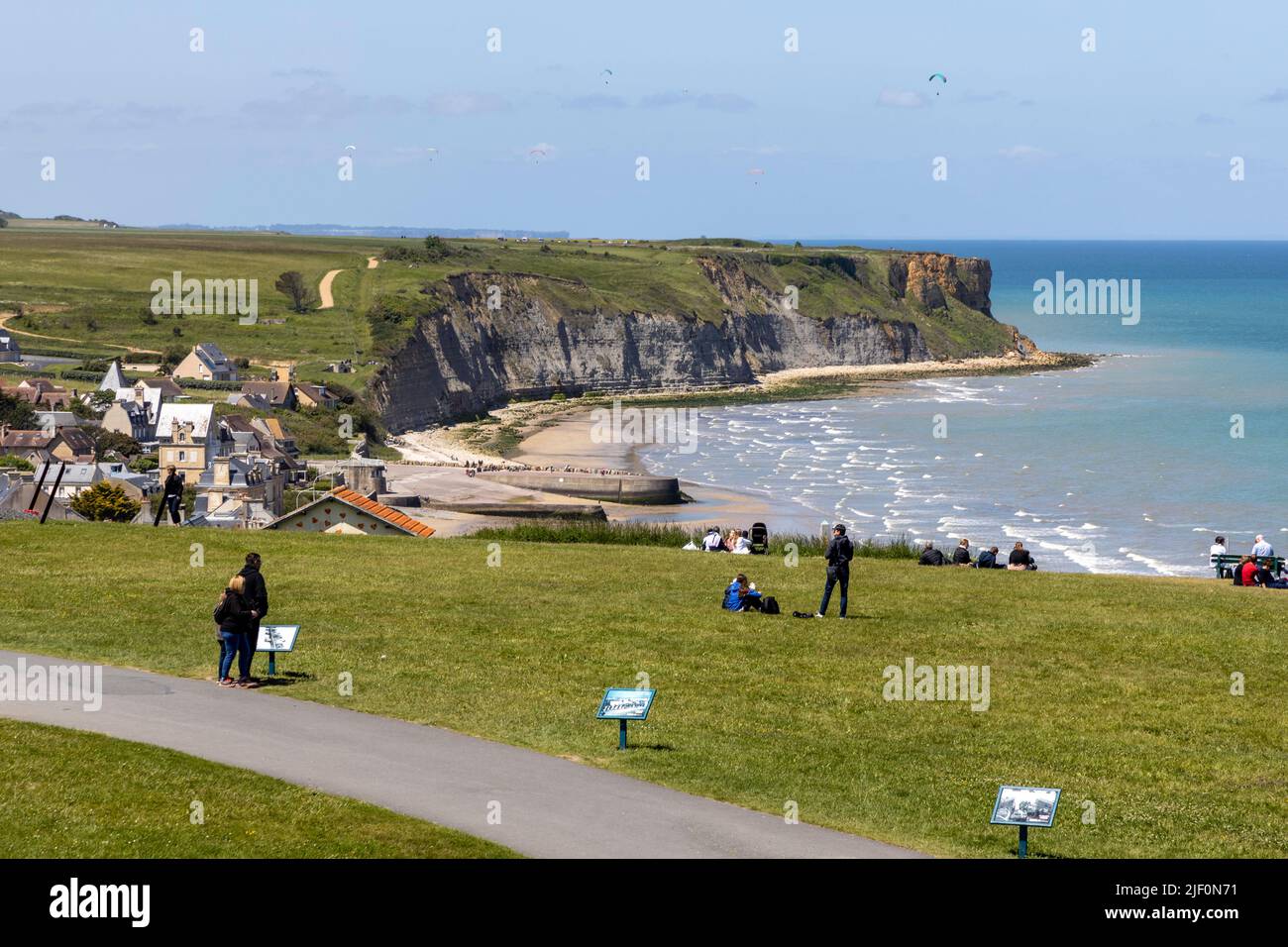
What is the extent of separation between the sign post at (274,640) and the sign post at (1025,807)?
11.2 metres

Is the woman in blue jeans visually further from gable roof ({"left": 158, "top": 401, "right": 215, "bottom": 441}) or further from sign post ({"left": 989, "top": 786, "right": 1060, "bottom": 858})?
gable roof ({"left": 158, "top": 401, "right": 215, "bottom": 441})

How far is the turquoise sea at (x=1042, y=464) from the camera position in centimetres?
7075

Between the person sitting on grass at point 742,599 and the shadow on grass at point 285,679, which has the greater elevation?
the person sitting on grass at point 742,599

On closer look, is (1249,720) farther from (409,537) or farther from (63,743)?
(409,537)

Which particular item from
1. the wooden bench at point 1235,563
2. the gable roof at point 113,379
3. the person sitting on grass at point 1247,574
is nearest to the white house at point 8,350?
the gable roof at point 113,379

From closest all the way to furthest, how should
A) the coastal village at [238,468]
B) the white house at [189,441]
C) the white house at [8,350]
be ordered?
1. the coastal village at [238,468]
2. the white house at [189,441]
3. the white house at [8,350]

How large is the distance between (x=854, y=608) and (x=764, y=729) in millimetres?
8572

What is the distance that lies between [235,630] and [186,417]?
6746cm

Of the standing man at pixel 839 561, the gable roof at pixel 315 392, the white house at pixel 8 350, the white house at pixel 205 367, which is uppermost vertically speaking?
the white house at pixel 8 350

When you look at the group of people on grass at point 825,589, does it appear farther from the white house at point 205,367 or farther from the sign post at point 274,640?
the white house at point 205,367

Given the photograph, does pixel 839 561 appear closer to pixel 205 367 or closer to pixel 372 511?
pixel 372 511

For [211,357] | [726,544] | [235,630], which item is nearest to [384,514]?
[726,544]

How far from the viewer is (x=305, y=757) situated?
59.2ft
